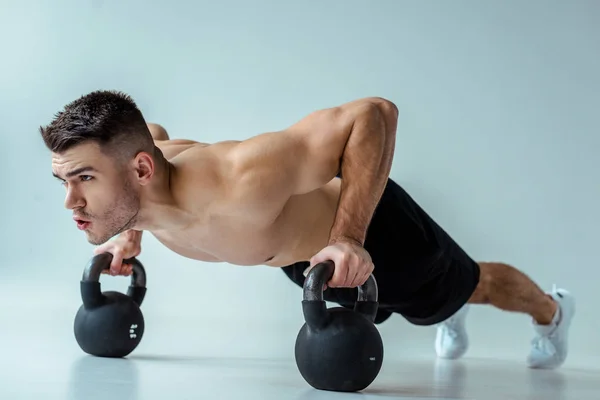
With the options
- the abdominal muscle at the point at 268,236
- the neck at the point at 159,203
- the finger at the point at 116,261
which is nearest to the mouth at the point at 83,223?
the neck at the point at 159,203

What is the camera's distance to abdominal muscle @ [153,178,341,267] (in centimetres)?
215

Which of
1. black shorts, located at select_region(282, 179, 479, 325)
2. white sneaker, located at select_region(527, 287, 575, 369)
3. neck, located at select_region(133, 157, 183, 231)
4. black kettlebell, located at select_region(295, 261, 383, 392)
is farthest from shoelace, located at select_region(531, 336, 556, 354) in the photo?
neck, located at select_region(133, 157, 183, 231)

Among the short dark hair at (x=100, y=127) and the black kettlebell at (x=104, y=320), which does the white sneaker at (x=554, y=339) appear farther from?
the short dark hair at (x=100, y=127)

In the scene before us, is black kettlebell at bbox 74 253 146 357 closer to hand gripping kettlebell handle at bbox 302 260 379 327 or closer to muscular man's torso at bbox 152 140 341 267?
muscular man's torso at bbox 152 140 341 267

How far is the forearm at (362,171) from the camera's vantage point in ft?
6.71

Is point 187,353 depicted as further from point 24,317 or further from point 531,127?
point 531,127

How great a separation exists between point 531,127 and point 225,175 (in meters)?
2.23

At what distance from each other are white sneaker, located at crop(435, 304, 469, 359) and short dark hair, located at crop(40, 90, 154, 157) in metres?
1.64

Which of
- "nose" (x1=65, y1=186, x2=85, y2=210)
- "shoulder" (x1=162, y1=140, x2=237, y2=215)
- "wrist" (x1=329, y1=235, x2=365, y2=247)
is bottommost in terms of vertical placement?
"wrist" (x1=329, y1=235, x2=365, y2=247)

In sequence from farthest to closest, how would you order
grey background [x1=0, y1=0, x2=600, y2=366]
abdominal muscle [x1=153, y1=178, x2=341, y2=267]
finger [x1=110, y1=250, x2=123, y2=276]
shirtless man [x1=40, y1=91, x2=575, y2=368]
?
grey background [x1=0, y1=0, x2=600, y2=366]
finger [x1=110, y1=250, x2=123, y2=276]
abdominal muscle [x1=153, y1=178, x2=341, y2=267]
shirtless man [x1=40, y1=91, x2=575, y2=368]

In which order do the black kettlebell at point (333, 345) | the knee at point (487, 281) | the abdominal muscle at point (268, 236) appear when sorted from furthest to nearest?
the knee at point (487, 281), the abdominal muscle at point (268, 236), the black kettlebell at point (333, 345)

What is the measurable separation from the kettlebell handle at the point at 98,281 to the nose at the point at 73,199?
1.45 ft

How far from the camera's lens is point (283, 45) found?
4.04m

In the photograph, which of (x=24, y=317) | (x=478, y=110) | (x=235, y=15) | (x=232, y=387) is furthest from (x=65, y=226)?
(x=232, y=387)
